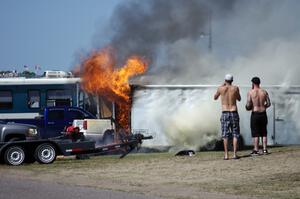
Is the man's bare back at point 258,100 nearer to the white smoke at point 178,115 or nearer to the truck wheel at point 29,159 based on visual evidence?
the white smoke at point 178,115

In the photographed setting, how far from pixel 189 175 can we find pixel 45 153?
597 cm

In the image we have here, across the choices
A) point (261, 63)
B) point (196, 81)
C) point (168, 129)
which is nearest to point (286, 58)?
point (261, 63)

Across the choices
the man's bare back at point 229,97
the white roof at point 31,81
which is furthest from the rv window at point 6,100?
the man's bare back at point 229,97

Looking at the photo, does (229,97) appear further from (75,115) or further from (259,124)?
(75,115)

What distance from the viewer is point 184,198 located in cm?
1045

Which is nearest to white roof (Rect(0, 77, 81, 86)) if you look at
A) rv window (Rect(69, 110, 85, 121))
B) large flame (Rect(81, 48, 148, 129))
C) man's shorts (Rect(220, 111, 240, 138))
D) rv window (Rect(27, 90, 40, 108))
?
rv window (Rect(27, 90, 40, 108))

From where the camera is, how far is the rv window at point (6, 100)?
2738cm

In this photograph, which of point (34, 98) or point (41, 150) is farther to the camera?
point (34, 98)

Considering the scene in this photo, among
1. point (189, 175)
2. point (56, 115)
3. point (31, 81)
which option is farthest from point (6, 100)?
point (189, 175)

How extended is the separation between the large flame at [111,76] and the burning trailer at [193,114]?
1583mm

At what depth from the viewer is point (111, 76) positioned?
80.9 feet

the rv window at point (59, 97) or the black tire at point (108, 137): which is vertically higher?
the rv window at point (59, 97)

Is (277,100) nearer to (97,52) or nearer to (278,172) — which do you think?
(97,52)

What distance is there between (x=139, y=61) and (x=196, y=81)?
344 centimetres
